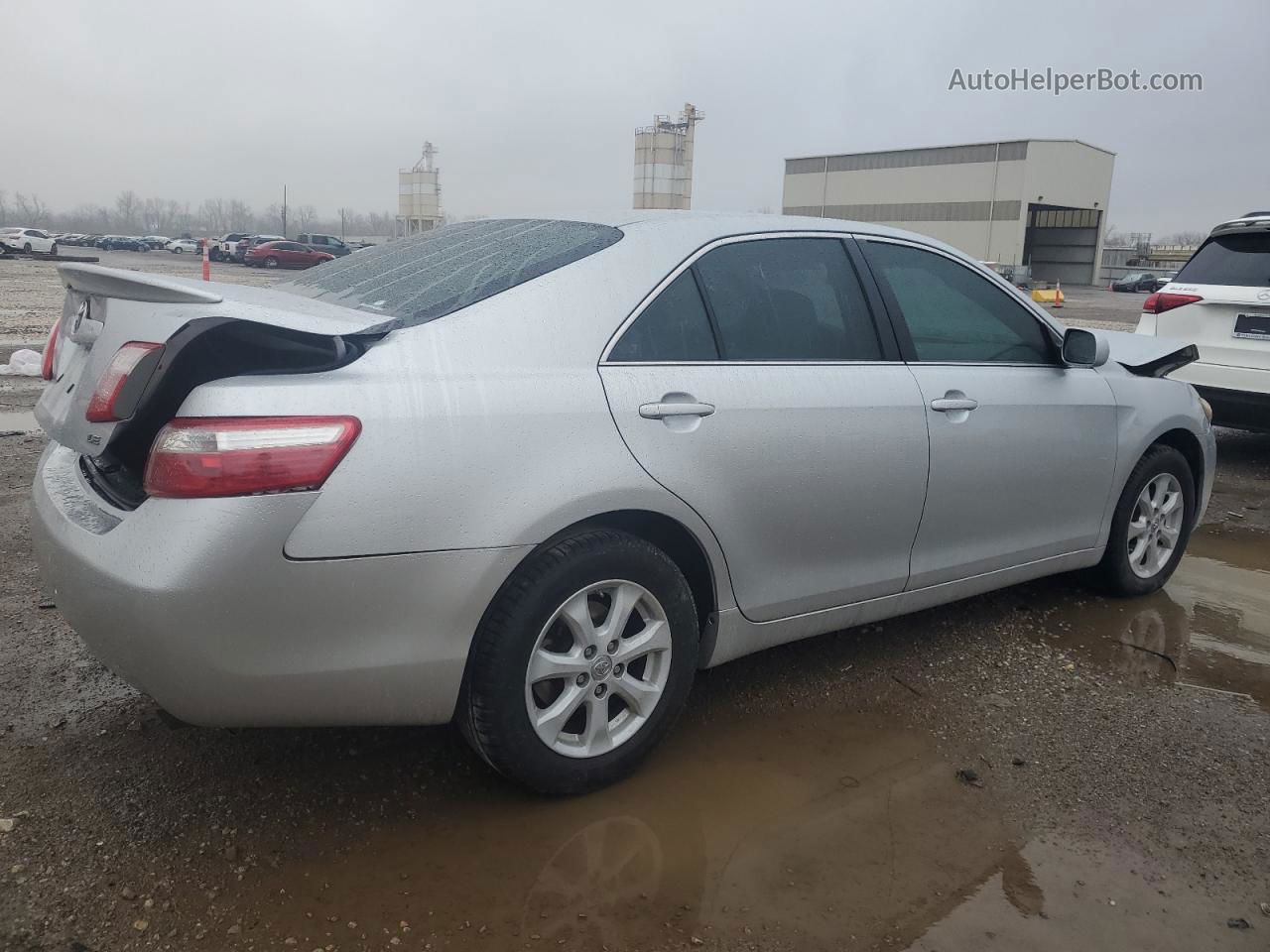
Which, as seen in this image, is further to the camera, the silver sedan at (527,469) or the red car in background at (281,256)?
the red car in background at (281,256)

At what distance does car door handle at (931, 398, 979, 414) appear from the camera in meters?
3.52

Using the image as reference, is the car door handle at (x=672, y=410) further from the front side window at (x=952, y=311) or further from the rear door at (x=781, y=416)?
the front side window at (x=952, y=311)

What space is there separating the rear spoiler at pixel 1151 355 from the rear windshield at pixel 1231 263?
286cm

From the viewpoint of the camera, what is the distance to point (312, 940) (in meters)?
2.24

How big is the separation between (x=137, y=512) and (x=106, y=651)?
0.36m

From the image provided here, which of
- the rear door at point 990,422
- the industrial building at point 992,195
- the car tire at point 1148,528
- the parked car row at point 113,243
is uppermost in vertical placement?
the industrial building at point 992,195

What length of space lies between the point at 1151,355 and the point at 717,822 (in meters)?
3.14

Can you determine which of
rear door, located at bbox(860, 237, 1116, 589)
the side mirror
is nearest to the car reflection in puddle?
rear door, located at bbox(860, 237, 1116, 589)

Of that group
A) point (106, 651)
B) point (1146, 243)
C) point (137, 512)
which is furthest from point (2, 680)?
point (1146, 243)

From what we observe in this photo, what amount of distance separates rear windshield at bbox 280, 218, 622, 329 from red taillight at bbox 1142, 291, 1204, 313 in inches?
223

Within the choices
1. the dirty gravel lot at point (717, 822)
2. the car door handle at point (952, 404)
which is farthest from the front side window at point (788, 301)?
the dirty gravel lot at point (717, 822)

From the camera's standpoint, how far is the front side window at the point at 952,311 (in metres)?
3.63

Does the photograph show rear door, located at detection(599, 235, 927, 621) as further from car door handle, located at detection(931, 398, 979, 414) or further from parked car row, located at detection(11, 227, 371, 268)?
parked car row, located at detection(11, 227, 371, 268)

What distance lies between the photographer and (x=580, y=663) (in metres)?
2.70
